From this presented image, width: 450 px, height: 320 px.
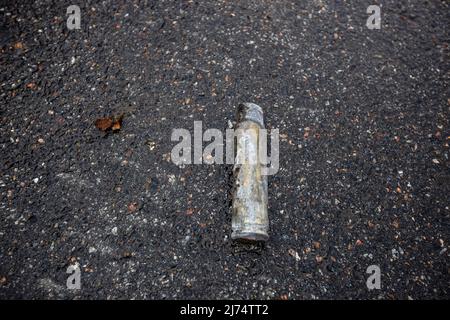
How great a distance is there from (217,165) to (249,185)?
37 centimetres

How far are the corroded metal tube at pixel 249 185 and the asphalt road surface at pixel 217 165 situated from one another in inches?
7.1

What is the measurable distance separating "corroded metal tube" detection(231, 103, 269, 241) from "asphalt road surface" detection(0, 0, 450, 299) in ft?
0.59

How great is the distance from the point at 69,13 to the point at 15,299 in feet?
7.16

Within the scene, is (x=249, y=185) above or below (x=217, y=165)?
below

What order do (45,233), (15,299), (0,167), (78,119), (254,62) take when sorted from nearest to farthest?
(15,299)
(45,233)
(0,167)
(78,119)
(254,62)

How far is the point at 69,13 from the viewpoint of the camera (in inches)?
128

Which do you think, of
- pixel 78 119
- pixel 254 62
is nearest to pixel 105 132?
pixel 78 119

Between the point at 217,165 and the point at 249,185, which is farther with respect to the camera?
the point at 217,165

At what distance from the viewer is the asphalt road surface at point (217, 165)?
7.81 ft

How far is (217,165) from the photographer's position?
2709 mm

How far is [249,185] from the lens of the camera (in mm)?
2414

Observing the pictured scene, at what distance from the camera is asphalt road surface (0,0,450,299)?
7.81 feet

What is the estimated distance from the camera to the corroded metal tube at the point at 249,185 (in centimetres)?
231
